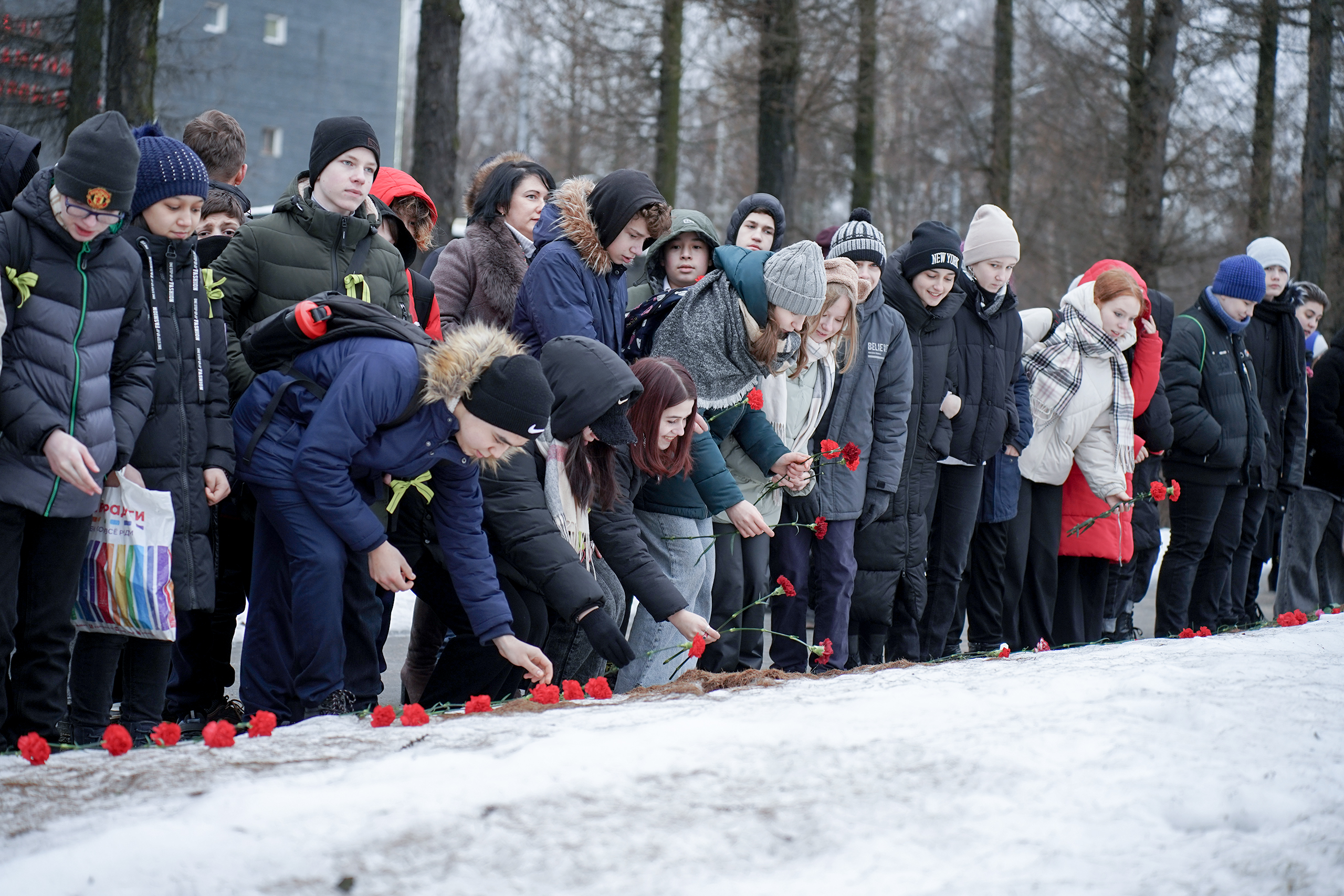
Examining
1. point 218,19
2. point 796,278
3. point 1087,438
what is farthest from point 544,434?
point 218,19

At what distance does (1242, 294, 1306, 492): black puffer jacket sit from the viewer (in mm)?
7934

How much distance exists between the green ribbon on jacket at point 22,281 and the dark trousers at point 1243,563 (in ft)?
22.5

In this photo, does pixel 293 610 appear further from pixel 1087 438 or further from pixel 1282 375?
pixel 1282 375

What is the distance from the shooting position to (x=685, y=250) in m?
5.90

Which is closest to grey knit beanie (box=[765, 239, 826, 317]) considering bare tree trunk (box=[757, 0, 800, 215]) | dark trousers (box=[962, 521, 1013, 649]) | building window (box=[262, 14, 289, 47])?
dark trousers (box=[962, 521, 1013, 649])

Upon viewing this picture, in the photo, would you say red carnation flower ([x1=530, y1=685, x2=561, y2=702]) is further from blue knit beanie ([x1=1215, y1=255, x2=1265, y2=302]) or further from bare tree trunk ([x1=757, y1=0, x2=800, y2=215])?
bare tree trunk ([x1=757, y1=0, x2=800, y2=215])

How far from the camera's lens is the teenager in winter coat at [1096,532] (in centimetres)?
657

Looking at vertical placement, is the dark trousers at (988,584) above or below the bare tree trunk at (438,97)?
below

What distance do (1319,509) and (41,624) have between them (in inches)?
300

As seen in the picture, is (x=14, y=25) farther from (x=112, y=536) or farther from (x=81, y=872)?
(x=81, y=872)

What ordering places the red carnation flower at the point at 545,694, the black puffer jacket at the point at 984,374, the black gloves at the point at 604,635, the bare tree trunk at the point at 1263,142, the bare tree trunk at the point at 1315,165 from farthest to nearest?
the bare tree trunk at the point at 1263,142 < the bare tree trunk at the point at 1315,165 < the black puffer jacket at the point at 984,374 < the black gloves at the point at 604,635 < the red carnation flower at the point at 545,694

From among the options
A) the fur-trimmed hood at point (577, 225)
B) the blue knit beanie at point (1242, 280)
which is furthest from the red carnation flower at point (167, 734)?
the blue knit beanie at point (1242, 280)

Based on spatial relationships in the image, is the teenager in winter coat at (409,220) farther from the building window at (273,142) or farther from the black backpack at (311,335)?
the building window at (273,142)

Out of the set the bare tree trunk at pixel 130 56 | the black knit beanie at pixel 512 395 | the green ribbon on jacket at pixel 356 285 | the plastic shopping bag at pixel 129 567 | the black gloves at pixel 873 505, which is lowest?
the plastic shopping bag at pixel 129 567
